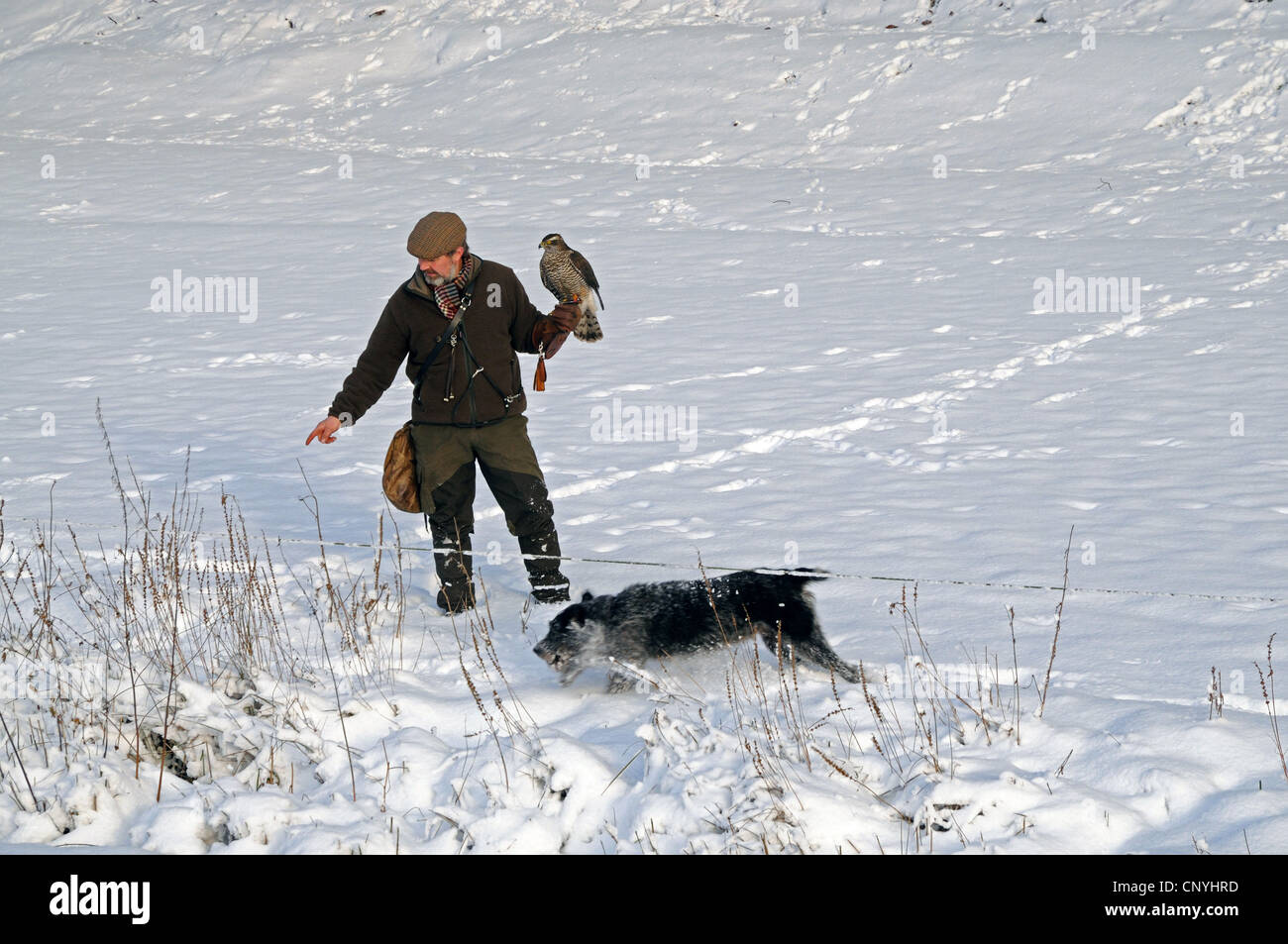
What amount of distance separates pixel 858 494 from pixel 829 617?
1843mm

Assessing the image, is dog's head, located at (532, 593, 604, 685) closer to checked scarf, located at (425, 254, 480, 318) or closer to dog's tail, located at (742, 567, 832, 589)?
dog's tail, located at (742, 567, 832, 589)

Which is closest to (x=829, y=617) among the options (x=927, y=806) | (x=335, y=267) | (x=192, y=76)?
(x=927, y=806)

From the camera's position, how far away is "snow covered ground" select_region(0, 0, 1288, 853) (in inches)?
150

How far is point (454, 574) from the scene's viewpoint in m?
5.36

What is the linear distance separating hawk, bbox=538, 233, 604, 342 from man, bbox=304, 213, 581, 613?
0.53 m

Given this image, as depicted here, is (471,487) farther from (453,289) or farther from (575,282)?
(575,282)

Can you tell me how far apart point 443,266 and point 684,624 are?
183 centimetres

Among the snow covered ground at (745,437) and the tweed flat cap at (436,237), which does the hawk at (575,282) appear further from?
the snow covered ground at (745,437)

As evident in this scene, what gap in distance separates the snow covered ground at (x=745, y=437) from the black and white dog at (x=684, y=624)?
14 centimetres

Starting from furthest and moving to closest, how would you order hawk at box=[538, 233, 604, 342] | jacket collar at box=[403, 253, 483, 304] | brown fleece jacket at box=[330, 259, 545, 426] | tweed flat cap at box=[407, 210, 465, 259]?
hawk at box=[538, 233, 604, 342] → brown fleece jacket at box=[330, 259, 545, 426] → jacket collar at box=[403, 253, 483, 304] → tweed flat cap at box=[407, 210, 465, 259]

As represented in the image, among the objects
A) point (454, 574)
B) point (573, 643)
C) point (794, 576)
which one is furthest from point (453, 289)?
point (794, 576)

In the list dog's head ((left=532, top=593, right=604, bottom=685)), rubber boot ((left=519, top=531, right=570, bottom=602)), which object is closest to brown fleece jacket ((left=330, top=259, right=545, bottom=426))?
rubber boot ((left=519, top=531, right=570, bottom=602))

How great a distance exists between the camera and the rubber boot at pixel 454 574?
210 inches
